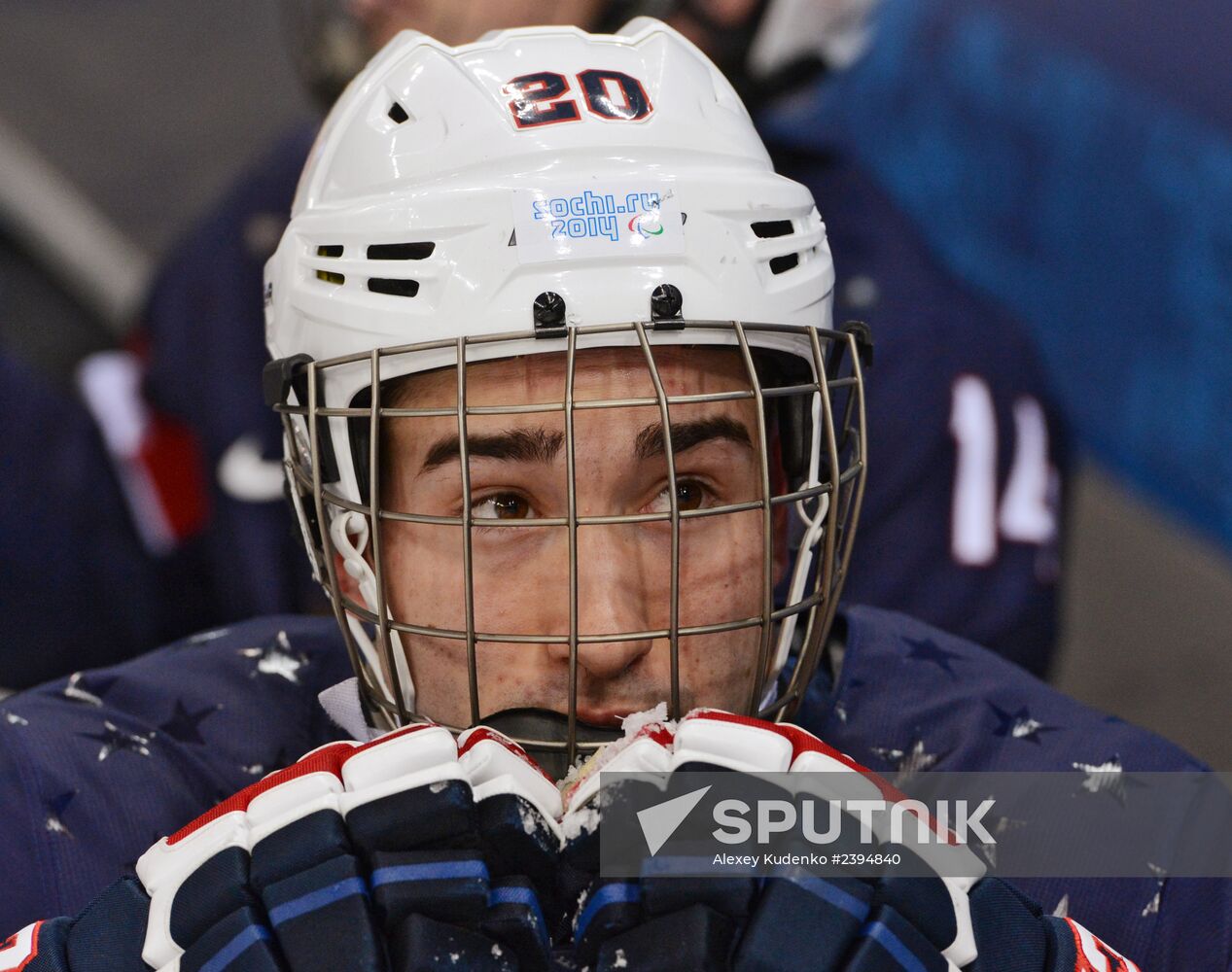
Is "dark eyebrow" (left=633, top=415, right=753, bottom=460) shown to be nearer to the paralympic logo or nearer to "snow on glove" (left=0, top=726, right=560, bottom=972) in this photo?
the paralympic logo

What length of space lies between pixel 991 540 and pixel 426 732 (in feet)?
4.19

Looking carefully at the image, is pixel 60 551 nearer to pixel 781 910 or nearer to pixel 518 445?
pixel 518 445

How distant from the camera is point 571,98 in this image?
1138 millimetres

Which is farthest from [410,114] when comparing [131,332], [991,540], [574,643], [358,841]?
[131,332]

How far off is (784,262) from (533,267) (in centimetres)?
22

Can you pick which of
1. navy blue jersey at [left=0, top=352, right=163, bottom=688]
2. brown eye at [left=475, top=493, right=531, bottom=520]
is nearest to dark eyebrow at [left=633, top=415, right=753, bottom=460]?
brown eye at [left=475, top=493, right=531, bottom=520]

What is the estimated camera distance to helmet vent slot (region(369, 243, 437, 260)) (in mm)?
1104

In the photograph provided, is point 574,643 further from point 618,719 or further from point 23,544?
point 23,544

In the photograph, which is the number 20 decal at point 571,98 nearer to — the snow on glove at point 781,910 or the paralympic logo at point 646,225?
the paralympic logo at point 646,225

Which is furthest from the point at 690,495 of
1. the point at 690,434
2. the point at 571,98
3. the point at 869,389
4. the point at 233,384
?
the point at 233,384

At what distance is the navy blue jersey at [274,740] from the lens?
1129 millimetres

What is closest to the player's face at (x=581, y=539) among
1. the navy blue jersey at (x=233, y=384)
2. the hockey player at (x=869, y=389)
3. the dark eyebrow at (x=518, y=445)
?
the dark eyebrow at (x=518, y=445)

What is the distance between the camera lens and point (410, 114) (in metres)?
1.16

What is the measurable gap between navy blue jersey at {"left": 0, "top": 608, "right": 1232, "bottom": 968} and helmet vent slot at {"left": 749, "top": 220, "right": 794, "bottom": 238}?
1.21 ft
